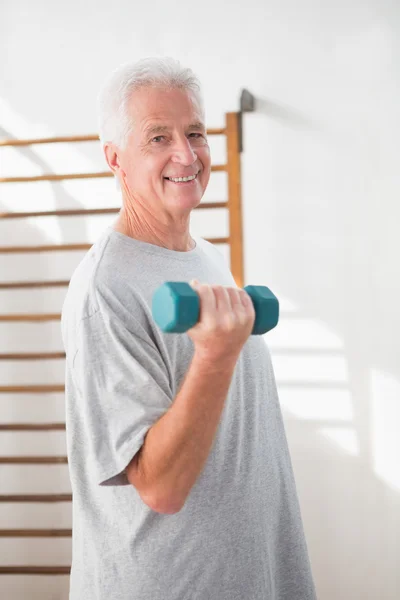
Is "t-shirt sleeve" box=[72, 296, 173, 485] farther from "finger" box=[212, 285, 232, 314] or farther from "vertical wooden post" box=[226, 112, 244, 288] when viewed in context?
"vertical wooden post" box=[226, 112, 244, 288]

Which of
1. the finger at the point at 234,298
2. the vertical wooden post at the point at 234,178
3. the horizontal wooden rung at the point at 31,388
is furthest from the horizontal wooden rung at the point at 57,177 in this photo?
the finger at the point at 234,298

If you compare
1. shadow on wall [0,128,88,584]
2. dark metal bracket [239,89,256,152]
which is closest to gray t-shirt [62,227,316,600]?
dark metal bracket [239,89,256,152]

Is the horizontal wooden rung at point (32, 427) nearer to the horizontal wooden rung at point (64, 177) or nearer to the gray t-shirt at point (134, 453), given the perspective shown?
the horizontal wooden rung at point (64, 177)

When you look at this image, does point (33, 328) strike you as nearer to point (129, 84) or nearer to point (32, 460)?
point (32, 460)

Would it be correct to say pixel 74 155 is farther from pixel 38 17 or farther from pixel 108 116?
pixel 108 116

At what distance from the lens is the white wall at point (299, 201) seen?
239 centimetres

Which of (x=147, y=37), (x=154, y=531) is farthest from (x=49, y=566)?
(x=147, y=37)

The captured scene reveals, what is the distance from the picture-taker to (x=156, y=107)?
1084mm

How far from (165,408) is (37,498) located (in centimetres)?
176

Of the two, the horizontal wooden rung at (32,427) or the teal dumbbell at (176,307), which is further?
the horizontal wooden rung at (32,427)

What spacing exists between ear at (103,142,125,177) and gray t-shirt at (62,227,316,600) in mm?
152

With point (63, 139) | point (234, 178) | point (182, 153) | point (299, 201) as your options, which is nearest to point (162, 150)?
point (182, 153)

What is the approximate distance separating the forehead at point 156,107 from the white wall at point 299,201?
53.5 inches

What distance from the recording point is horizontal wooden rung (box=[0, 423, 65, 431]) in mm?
2428
